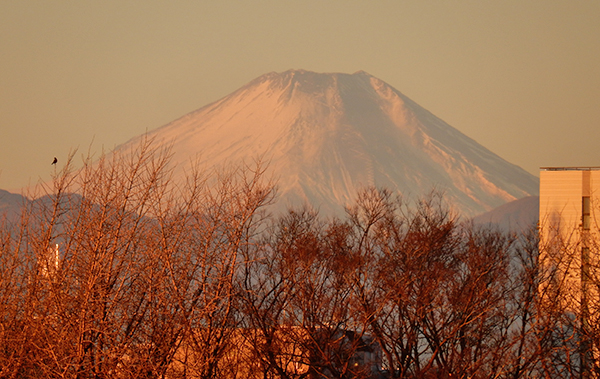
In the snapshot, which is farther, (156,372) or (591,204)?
(591,204)

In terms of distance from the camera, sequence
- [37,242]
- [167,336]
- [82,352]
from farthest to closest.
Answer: [37,242] → [167,336] → [82,352]

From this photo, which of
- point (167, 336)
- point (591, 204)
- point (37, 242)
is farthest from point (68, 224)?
point (591, 204)

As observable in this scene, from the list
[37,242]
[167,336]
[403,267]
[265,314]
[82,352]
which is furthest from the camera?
[403,267]

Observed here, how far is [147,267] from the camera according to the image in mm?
14930

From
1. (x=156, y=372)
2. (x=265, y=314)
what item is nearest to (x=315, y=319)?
(x=265, y=314)

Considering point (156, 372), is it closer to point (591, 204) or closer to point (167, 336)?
point (167, 336)

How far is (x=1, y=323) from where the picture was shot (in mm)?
16328

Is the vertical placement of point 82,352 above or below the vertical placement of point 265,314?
below

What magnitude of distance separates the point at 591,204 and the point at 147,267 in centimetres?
3409

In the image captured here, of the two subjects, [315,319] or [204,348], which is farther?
[315,319]

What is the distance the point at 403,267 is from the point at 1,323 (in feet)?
62.9

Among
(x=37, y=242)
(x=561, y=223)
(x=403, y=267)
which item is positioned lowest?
(x=37, y=242)

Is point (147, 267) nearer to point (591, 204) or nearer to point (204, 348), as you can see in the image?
point (204, 348)

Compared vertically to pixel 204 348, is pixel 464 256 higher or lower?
higher
